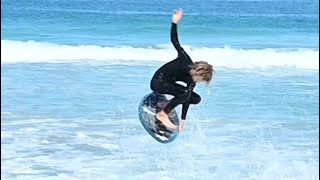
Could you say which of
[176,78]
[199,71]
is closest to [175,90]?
[176,78]

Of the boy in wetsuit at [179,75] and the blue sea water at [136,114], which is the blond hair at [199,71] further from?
the blue sea water at [136,114]

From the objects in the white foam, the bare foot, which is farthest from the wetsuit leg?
the white foam

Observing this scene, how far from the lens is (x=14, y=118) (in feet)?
30.3

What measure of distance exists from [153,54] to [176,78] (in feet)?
43.3

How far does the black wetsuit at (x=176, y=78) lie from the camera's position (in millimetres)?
5605

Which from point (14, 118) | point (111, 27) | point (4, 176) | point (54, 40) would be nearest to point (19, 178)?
point (4, 176)

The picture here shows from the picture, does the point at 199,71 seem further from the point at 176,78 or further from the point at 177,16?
the point at 177,16

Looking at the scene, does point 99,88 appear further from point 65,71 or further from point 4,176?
point 4,176

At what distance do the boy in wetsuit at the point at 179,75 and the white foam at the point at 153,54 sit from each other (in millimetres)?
10451

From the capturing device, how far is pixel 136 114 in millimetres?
9969

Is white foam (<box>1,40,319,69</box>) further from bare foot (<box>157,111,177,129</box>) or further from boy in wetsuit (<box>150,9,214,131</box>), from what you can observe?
boy in wetsuit (<box>150,9,214,131</box>)

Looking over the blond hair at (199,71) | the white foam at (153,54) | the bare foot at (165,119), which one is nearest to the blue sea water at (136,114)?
the white foam at (153,54)

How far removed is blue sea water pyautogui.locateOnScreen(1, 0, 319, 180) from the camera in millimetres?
7387

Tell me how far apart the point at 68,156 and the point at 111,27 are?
22.3m
